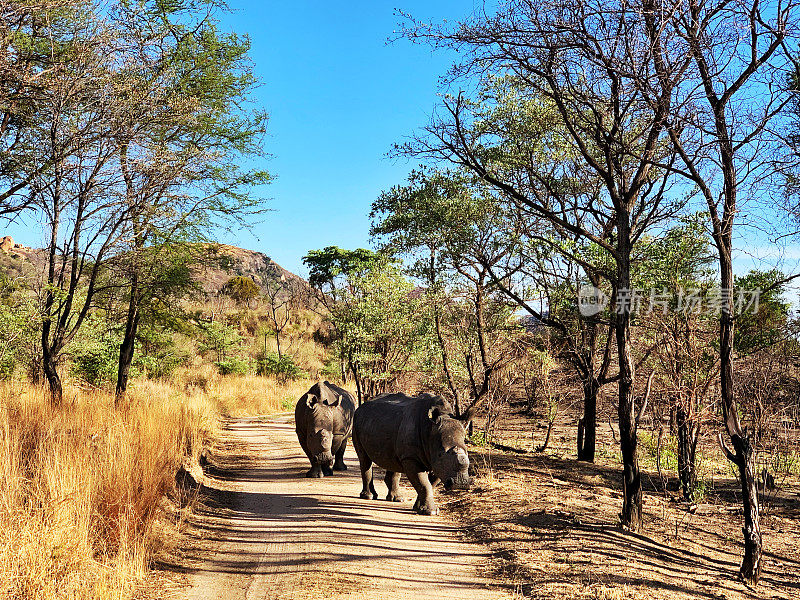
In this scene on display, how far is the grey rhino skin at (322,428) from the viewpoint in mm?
11430

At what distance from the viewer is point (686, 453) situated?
410 inches

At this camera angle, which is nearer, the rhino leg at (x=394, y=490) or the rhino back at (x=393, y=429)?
the rhino back at (x=393, y=429)

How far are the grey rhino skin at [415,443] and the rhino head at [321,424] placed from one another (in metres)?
1.57

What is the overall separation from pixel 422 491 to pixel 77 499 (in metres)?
4.68

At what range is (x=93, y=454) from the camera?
Answer: 7.63 metres

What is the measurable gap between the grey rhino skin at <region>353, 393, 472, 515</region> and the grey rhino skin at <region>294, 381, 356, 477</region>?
1.63 metres

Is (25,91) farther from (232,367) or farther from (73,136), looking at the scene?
(232,367)

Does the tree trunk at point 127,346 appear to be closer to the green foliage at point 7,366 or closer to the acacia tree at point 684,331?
the green foliage at point 7,366

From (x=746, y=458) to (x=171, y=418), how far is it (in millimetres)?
11345

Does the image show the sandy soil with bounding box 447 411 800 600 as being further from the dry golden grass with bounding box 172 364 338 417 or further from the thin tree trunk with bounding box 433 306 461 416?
the dry golden grass with bounding box 172 364 338 417

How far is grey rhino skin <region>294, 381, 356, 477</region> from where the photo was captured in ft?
37.5

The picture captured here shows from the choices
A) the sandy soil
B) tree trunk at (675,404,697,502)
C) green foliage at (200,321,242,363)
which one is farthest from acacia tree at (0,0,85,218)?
green foliage at (200,321,242,363)

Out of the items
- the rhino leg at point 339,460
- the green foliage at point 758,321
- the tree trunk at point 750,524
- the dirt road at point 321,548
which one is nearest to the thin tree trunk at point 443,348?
the rhino leg at point 339,460

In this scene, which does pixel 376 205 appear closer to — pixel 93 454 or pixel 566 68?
pixel 566 68
